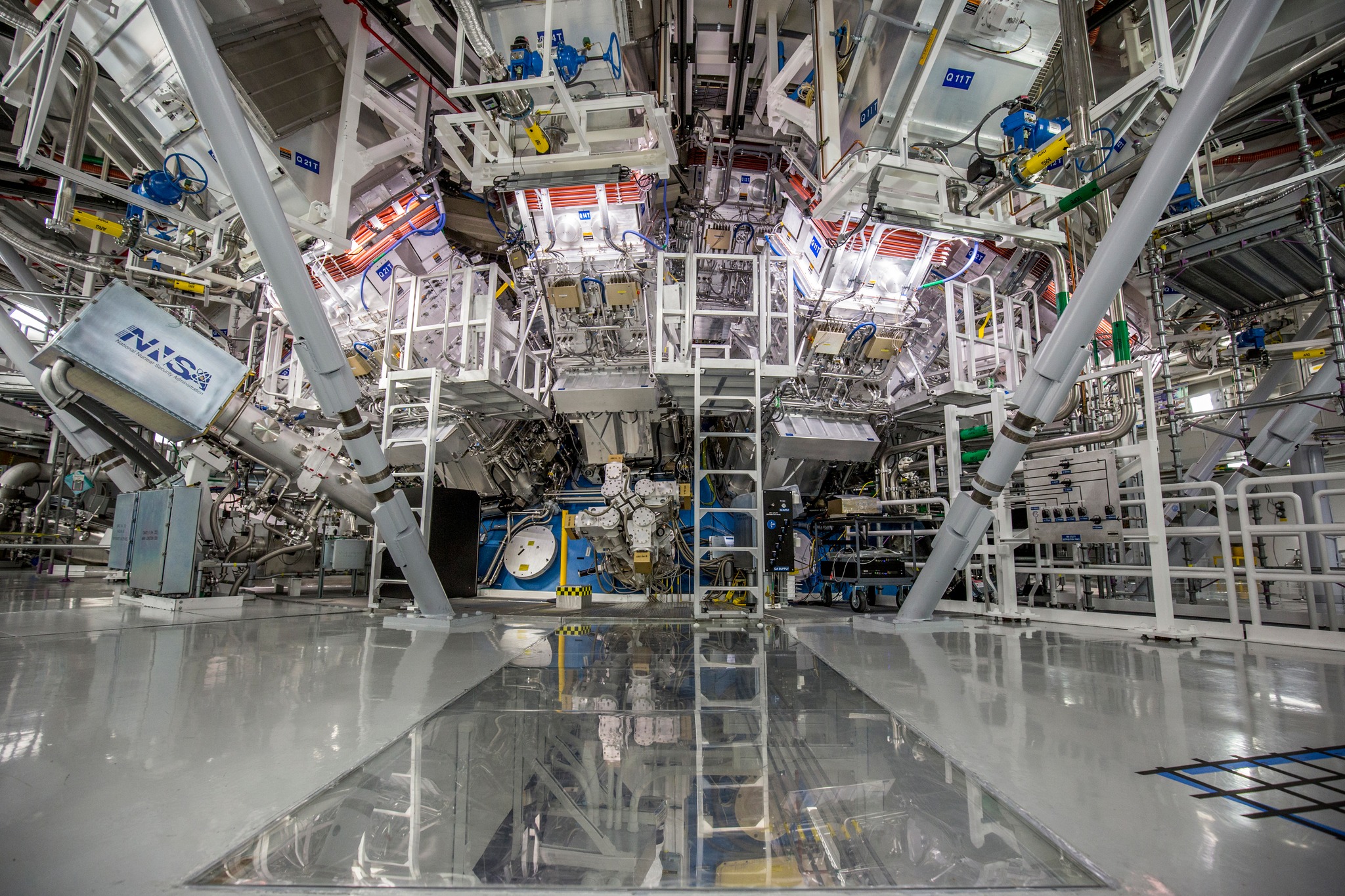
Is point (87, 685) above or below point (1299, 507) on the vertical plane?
below

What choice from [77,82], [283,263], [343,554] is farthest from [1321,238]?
[343,554]

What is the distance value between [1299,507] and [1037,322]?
6.22 m

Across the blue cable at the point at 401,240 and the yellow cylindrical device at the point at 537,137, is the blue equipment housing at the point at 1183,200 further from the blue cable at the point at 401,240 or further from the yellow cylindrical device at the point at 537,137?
the blue cable at the point at 401,240

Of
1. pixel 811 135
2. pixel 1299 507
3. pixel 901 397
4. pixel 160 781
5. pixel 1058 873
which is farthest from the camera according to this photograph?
pixel 901 397

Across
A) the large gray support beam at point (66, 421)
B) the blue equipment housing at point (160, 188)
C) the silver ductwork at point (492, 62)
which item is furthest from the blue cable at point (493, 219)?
the large gray support beam at point (66, 421)

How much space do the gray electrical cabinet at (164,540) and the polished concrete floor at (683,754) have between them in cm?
227

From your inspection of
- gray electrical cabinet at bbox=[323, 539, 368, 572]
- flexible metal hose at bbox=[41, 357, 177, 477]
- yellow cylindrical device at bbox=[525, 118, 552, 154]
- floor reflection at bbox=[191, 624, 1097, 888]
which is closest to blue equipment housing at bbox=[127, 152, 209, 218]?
flexible metal hose at bbox=[41, 357, 177, 477]

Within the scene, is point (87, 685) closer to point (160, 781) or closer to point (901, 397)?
point (160, 781)

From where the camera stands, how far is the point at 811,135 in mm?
6070

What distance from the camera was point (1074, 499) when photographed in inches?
230

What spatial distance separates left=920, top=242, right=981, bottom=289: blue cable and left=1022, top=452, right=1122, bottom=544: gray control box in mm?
3530

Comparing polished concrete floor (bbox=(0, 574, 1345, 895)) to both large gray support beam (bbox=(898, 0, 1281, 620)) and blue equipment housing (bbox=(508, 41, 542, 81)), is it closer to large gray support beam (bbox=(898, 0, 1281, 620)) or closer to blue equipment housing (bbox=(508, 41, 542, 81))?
large gray support beam (bbox=(898, 0, 1281, 620))

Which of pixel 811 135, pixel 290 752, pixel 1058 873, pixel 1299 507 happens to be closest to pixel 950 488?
pixel 1299 507

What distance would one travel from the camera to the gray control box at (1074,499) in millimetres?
5539
